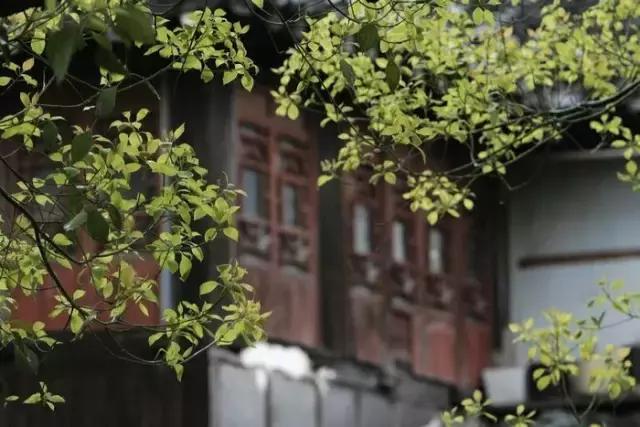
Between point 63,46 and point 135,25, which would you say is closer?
point 63,46

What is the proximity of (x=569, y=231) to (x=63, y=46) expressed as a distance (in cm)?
1613

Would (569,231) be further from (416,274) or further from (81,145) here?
(81,145)

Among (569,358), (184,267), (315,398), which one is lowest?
(315,398)

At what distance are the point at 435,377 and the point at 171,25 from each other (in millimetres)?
6621

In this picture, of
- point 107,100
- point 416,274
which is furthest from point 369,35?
point 416,274

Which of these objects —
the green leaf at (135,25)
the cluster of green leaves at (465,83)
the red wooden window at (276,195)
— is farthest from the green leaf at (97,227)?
the red wooden window at (276,195)

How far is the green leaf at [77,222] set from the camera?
5148 millimetres

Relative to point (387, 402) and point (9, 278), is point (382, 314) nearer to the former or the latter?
point (387, 402)

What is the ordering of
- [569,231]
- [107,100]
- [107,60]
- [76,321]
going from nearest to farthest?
1. [107,60]
2. [107,100]
3. [76,321]
4. [569,231]

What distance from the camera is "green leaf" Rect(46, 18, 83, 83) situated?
430cm

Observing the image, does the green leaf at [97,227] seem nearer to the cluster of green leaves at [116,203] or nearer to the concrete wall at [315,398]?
the cluster of green leaves at [116,203]

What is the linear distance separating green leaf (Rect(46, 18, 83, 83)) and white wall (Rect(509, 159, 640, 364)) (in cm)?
1549

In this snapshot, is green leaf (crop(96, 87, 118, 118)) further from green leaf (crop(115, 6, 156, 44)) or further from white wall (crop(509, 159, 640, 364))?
white wall (crop(509, 159, 640, 364))

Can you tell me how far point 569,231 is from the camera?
65.9 ft
